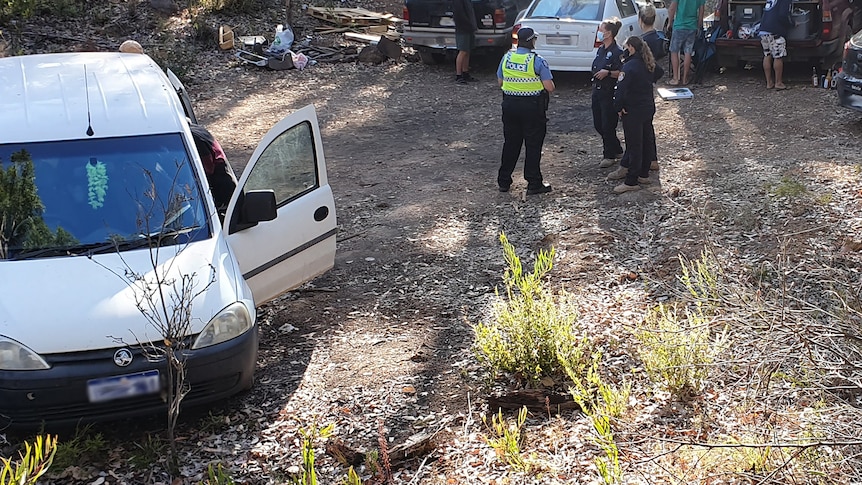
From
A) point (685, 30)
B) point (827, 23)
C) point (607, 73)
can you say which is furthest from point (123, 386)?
point (827, 23)

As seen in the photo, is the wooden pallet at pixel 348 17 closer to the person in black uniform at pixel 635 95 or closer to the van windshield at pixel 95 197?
the person in black uniform at pixel 635 95

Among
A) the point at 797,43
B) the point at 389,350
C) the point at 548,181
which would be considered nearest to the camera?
the point at 389,350

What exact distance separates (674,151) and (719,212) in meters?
2.62

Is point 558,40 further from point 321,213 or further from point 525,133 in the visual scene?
point 321,213

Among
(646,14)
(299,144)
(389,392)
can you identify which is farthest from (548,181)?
(389,392)

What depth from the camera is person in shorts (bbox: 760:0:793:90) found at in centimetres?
1255

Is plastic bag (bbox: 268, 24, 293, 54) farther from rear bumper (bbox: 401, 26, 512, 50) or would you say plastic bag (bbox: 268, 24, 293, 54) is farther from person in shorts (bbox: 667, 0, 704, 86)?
person in shorts (bbox: 667, 0, 704, 86)

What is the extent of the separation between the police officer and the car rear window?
5205 mm

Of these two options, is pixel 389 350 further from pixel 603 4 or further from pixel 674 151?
pixel 603 4

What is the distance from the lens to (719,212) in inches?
316

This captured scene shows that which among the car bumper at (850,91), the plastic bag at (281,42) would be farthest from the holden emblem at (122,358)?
the plastic bag at (281,42)

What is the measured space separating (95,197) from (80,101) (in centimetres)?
82

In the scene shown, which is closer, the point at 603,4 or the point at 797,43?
the point at 797,43

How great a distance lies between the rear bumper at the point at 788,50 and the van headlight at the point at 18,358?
1200cm
